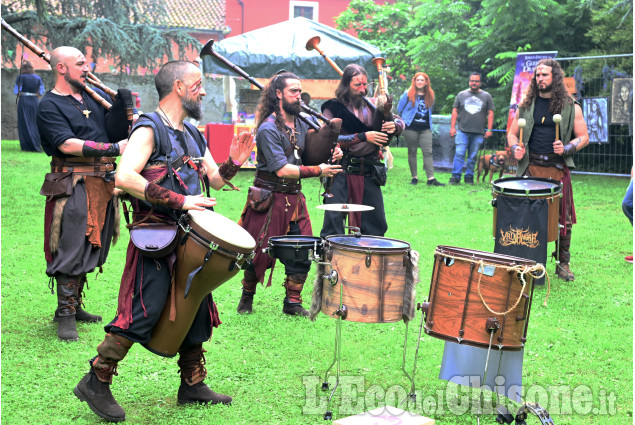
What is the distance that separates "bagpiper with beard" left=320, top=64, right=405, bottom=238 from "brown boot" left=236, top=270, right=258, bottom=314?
34.4 inches

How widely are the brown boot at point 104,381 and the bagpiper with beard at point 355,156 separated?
3158 mm

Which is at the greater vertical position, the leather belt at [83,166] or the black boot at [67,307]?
the leather belt at [83,166]

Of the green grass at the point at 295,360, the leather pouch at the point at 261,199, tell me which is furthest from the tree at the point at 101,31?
the leather pouch at the point at 261,199

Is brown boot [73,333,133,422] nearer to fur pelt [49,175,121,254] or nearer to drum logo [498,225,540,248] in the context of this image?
fur pelt [49,175,121,254]

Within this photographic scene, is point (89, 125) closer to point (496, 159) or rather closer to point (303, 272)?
point (303, 272)

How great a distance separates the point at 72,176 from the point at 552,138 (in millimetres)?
4762

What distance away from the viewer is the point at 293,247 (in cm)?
513

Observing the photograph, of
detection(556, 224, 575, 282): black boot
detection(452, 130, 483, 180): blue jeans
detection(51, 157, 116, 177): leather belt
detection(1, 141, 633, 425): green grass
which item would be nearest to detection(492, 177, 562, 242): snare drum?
detection(556, 224, 575, 282): black boot

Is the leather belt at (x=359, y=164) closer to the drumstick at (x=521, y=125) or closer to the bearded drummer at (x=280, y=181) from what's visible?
the bearded drummer at (x=280, y=181)

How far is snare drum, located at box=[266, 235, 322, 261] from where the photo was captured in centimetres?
503

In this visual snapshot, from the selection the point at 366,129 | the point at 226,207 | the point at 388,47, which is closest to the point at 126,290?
the point at 366,129

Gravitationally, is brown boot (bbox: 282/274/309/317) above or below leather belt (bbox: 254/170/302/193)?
below

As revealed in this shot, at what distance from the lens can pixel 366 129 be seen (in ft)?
23.7

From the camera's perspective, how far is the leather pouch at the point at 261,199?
6461 mm
